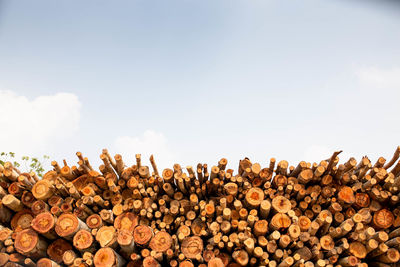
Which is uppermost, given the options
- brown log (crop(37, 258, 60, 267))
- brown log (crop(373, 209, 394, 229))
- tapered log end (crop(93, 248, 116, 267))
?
brown log (crop(373, 209, 394, 229))

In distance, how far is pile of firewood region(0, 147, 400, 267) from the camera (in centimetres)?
359

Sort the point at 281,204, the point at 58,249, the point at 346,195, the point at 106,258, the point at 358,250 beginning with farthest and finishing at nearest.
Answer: the point at 346,195 → the point at 281,204 → the point at 58,249 → the point at 358,250 → the point at 106,258

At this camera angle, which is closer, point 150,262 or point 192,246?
point 150,262

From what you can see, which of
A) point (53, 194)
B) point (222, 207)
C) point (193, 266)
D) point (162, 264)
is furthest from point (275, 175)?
point (53, 194)

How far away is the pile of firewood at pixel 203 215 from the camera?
3590mm

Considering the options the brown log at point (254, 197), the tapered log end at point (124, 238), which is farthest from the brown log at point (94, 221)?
the brown log at point (254, 197)

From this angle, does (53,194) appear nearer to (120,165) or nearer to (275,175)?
(120,165)

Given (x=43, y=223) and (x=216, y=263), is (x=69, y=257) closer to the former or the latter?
(x=43, y=223)

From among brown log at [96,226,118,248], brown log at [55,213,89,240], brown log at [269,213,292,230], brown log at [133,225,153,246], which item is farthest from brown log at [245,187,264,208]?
brown log at [55,213,89,240]

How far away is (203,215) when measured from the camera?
403cm

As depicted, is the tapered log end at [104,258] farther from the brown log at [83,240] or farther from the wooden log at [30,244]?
the wooden log at [30,244]

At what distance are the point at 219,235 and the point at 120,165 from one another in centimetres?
195

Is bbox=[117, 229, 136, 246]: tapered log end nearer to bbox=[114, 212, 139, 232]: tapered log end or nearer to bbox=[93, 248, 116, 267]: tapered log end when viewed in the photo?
bbox=[93, 248, 116, 267]: tapered log end

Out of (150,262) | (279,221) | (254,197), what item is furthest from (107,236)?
(279,221)
